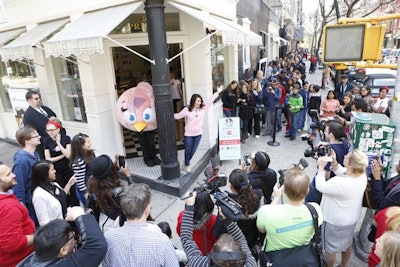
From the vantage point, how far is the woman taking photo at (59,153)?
4027 mm

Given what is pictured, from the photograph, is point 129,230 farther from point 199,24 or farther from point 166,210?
point 199,24

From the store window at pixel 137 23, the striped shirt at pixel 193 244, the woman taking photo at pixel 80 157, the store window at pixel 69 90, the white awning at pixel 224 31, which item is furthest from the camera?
the store window at pixel 69 90

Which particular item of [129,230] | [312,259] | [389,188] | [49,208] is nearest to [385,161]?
[389,188]

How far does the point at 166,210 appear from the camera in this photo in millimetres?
4703

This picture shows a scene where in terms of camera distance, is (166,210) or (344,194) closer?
(344,194)

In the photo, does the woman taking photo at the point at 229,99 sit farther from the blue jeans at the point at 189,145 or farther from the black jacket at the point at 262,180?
the black jacket at the point at 262,180

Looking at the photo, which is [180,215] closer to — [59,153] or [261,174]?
[261,174]

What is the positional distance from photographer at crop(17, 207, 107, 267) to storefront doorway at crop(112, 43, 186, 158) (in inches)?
193

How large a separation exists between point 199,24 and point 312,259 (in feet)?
16.9

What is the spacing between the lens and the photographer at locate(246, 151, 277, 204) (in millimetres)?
3039

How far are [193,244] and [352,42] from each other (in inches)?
115

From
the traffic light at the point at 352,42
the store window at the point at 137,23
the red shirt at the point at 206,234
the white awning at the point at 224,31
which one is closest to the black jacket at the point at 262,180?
the red shirt at the point at 206,234

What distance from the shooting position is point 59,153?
4176 millimetres

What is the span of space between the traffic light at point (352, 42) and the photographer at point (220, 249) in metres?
2.56
